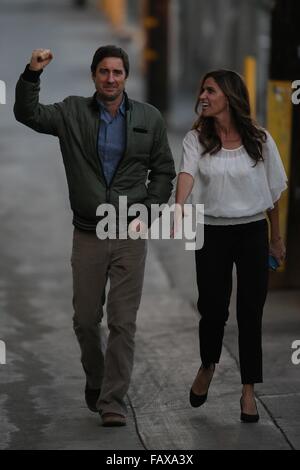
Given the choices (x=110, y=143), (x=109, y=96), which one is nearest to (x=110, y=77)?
(x=109, y=96)

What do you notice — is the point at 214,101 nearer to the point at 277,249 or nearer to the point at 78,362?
the point at 277,249

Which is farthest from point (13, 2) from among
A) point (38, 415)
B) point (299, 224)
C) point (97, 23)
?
point (38, 415)

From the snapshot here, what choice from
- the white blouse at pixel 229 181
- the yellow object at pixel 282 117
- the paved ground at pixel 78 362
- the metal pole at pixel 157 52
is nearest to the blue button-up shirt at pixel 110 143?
the white blouse at pixel 229 181

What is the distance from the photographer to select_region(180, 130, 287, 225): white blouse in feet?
21.5

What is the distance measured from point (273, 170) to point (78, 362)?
236cm

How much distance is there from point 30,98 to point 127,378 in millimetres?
1493

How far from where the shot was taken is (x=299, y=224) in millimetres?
10125

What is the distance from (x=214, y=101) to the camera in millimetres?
6559

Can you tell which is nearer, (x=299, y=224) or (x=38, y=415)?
(x=38, y=415)

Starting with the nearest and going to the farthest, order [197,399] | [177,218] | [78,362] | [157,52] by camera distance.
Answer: [177,218] < [197,399] < [78,362] < [157,52]

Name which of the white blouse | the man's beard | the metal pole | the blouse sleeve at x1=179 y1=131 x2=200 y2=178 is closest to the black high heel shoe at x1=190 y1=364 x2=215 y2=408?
the white blouse

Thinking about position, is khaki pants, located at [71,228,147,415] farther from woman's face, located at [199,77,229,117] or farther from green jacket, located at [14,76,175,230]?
woman's face, located at [199,77,229,117]

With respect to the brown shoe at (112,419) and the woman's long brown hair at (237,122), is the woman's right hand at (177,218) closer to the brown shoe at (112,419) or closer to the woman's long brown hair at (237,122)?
the woman's long brown hair at (237,122)
